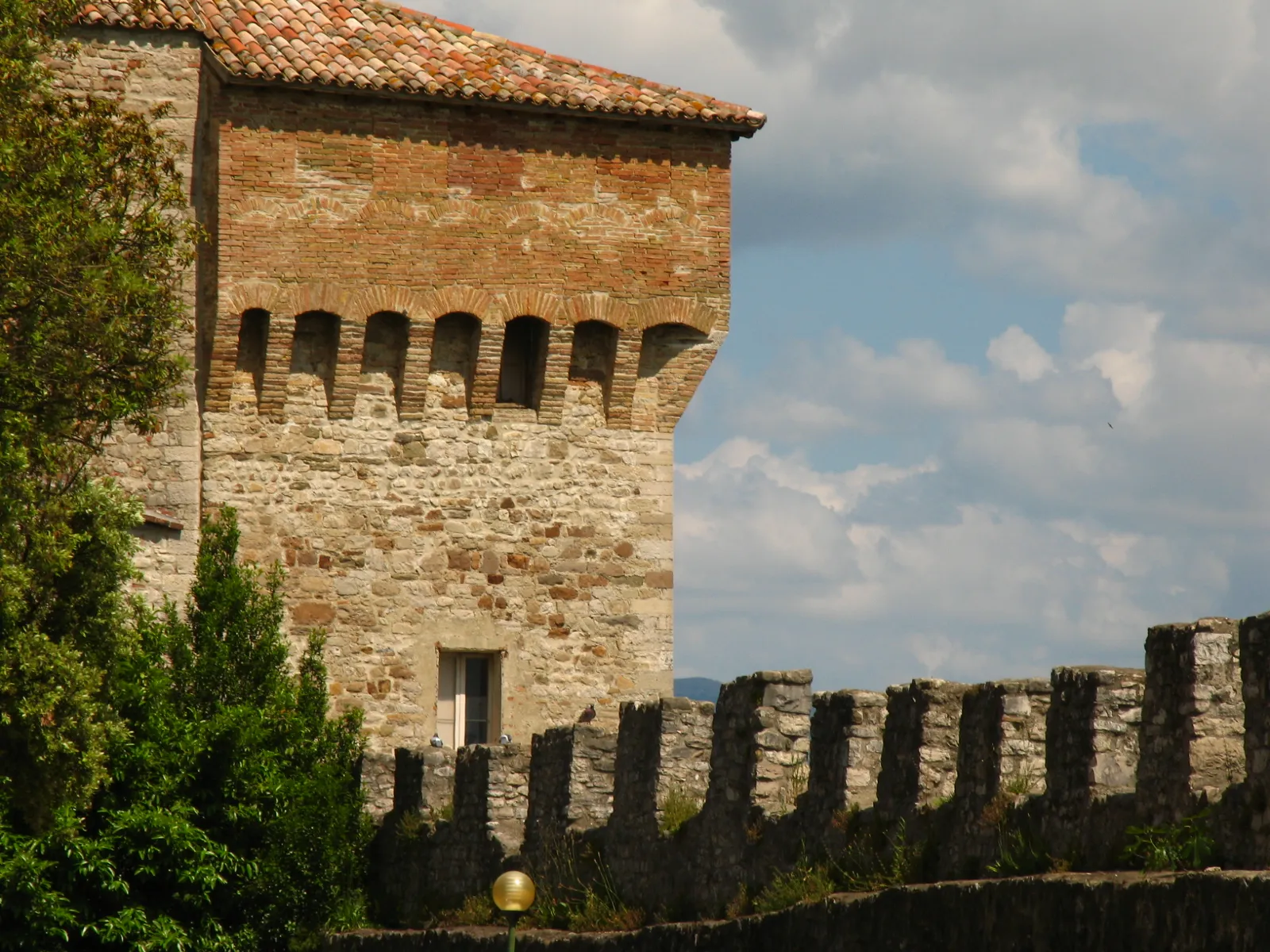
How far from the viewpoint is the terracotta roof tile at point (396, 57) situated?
19438 mm

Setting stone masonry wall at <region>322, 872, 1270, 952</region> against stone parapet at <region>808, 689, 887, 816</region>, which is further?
stone parapet at <region>808, 689, 887, 816</region>

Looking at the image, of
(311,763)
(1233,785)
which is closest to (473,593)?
(311,763)

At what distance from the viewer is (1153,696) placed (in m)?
8.38

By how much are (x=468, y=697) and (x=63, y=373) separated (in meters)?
7.20

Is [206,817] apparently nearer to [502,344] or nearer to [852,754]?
[502,344]

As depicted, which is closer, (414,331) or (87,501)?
(87,501)

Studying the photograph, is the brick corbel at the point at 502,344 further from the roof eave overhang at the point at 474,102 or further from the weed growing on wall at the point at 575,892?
the weed growing on wall at the point at 575,892

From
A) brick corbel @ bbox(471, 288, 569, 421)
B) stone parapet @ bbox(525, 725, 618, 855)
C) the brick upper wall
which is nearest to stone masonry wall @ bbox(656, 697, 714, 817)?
stone parapet @ bbox(525, 725, 618, 855)

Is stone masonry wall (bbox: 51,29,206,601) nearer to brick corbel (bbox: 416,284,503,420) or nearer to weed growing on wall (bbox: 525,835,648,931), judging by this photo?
brick corbel (bbox: 416,284,503,420)

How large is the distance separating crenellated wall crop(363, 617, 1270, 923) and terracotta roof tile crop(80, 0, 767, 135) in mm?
7399

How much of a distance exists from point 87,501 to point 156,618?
3.84 m

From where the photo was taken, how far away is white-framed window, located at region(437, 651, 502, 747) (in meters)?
20.0

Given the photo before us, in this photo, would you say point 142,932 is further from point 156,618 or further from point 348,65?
point 348,65

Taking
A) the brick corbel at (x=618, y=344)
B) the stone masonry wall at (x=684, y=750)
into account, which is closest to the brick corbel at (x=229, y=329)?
the brick corbel at (x=618, y=344)
